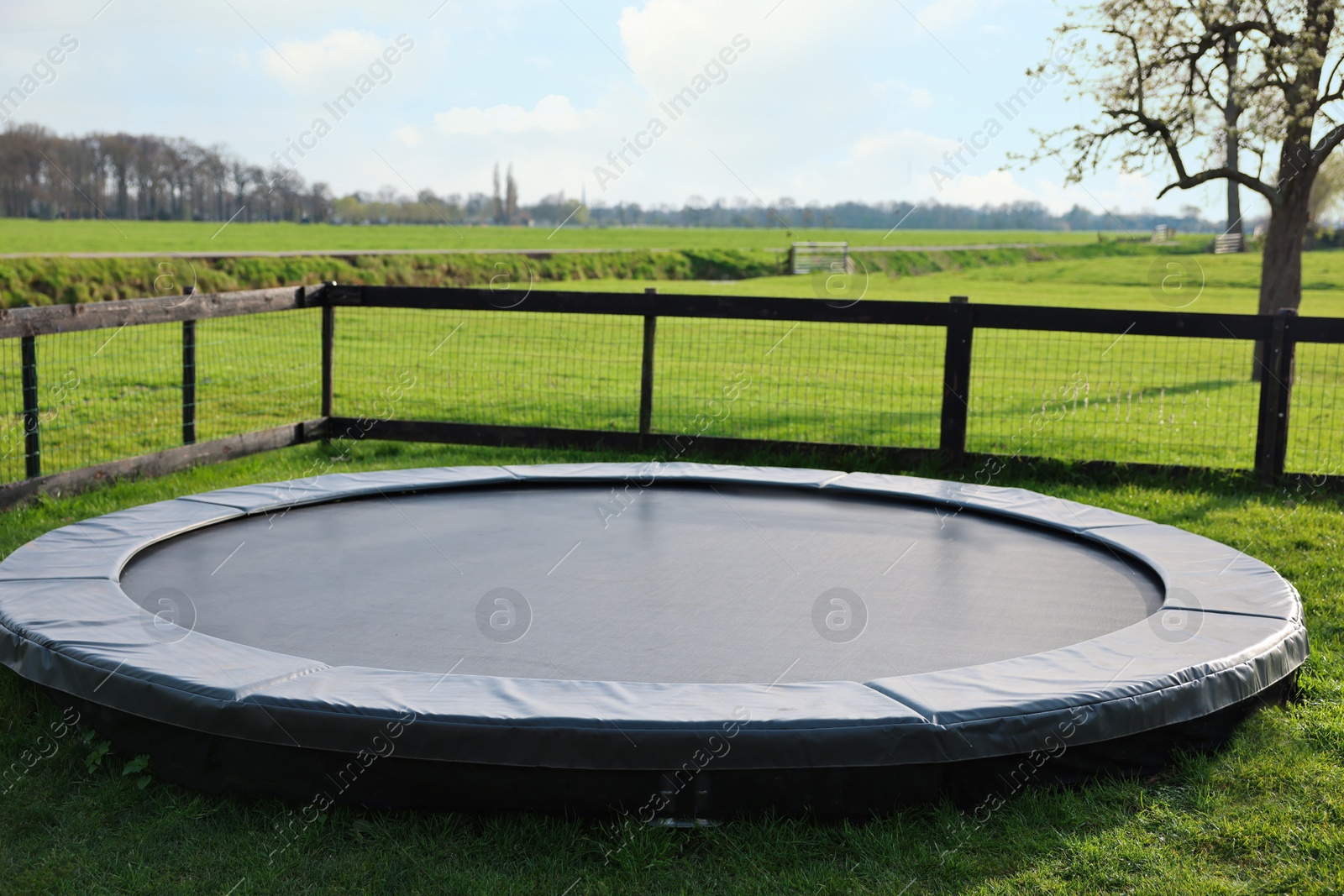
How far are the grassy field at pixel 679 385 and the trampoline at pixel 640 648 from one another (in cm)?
223

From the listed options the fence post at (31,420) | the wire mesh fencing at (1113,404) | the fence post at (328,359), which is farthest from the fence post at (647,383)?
the fence post at (31,420)

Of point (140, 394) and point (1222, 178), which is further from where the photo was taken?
point (1222, 178)

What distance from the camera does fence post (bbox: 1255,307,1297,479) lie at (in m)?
4.87

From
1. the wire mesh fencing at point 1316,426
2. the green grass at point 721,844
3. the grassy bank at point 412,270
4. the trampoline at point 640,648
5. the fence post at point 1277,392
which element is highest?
the grassy bank at point 412,270

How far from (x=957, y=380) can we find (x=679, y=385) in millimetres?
3987

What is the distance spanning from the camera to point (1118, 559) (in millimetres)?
3281

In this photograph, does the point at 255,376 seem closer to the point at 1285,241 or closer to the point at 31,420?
the point at 31,420

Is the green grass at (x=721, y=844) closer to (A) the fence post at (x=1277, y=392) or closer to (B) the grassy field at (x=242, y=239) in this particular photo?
(A) the fence post at (x=1277, y=392)

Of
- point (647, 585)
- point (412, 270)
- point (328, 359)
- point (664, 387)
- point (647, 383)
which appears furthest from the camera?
point (412, 270)

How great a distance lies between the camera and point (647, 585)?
287cm

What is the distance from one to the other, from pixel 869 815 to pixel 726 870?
0.31 meters

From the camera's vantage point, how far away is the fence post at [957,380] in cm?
500

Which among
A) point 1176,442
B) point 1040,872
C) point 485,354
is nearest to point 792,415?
point 1176,442

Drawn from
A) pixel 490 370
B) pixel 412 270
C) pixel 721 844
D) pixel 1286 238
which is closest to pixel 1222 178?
pixel 1286 238
